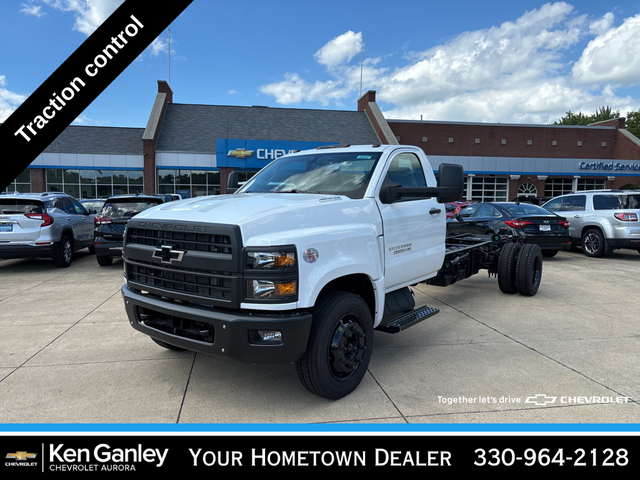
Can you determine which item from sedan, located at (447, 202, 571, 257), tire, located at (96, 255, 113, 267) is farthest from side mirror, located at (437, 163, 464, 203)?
tire, located at (96, 255, 113, 267)

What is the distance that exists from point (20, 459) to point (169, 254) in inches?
64.0

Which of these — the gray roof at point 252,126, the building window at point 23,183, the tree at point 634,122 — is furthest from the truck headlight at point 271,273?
the tree at point 634,122

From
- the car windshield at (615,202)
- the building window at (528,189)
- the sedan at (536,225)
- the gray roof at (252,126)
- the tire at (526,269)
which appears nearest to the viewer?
the tire at (526,269)

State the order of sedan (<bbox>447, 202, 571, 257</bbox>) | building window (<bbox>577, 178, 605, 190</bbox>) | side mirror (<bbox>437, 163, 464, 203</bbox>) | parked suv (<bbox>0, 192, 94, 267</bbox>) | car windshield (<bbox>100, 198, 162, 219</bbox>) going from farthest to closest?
building window (<bbox>577, 178, 605, 190</bbox>)
sedan (<bbox>447, 202, 571, 257</bbox>)
car windshield (<bbox>100, 198, 162, 219</bbox>)
parked suv (<bbox>0, 192, 94, 267</bbox>)
side mirror (<bbox>437, 163, 464, 203</bbox>)

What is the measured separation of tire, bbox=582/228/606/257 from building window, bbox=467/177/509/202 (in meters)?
25.3

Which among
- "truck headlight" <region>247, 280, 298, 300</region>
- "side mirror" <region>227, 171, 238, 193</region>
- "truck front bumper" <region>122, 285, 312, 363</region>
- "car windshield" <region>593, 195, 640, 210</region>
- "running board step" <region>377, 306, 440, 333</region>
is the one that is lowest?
"running board step" <region>377, 306, 440, 333</region>

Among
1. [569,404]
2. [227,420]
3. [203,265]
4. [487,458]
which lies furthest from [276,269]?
[569,404]

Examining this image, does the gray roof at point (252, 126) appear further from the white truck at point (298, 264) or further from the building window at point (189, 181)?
the white truck at point (298, 264)

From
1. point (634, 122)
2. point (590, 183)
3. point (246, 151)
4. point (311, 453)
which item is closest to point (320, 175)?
point (311, 453)

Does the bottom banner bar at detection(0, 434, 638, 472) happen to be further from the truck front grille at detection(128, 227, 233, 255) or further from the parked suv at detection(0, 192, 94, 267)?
the parked suv at detection(0, 192, 94, 267)

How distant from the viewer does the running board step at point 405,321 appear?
424 centimetres

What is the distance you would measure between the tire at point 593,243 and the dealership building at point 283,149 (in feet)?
→ 66.7

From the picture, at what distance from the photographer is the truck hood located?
3.20m

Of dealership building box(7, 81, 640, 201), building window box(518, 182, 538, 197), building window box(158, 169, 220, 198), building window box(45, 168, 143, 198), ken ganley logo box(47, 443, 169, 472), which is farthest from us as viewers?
building window box(518, 182, 538, 197)
